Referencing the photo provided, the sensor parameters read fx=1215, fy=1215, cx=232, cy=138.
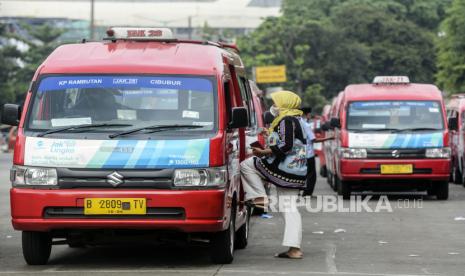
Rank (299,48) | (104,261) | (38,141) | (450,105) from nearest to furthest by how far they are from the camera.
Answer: (38,141), (104,261), (450,105), (299,48)

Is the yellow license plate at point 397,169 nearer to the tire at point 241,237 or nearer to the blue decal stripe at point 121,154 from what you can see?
the tire at point 241,237

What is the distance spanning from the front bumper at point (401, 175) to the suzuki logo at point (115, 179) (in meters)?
11.2

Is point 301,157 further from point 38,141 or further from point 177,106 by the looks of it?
point 38,141

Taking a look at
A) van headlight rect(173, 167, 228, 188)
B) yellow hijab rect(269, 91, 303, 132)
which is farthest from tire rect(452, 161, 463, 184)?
van headlight rect(173, 167, 228, 188)

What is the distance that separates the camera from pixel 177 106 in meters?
11.3

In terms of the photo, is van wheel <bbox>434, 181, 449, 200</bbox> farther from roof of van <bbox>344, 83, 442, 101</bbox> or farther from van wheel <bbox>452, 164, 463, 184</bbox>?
van wheel <bbox>452, 164, 463, 184</bbox>

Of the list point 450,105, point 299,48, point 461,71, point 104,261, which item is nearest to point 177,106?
point 104,261

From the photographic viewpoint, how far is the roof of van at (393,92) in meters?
21.9

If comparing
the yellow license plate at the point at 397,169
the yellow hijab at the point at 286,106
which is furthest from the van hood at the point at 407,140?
the yellow hijab at the point at 286,106

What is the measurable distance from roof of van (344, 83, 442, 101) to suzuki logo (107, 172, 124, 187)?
11929mm

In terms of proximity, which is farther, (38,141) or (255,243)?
(255,243)

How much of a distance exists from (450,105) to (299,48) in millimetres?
58519

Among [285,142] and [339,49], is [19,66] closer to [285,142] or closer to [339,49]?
[339,49]

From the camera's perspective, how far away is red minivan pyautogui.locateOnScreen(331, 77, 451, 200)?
21234 mm
